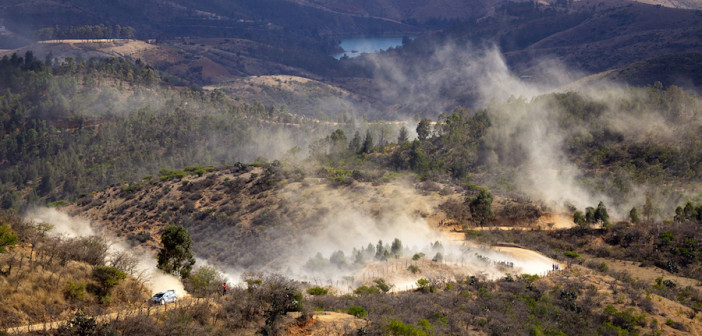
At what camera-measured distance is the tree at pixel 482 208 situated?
5425 centimetres

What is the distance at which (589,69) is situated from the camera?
644 feet

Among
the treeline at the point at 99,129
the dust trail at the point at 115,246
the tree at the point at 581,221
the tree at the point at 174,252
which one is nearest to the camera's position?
the dust trail at the point at 115,246

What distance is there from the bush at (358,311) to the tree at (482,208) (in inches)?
1115

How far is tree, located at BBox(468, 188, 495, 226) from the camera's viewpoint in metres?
54.2

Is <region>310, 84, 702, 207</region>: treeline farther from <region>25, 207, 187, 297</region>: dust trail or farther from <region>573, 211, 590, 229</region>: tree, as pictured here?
<region>25, 207, 187, 297</region>: dust trail

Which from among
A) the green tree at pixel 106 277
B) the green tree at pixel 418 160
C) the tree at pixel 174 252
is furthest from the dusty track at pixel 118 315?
the green tree at pixel 418 160

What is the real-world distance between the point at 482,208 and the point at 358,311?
94.7 feet

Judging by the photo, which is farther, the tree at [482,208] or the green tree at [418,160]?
the green tree at [418,160]

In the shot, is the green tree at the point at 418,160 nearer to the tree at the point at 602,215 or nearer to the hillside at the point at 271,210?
the hillside at the point at 271,210

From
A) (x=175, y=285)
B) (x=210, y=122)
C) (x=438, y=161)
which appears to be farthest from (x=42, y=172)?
(x=175, y=285)

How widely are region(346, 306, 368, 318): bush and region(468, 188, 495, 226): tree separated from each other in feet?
92.9

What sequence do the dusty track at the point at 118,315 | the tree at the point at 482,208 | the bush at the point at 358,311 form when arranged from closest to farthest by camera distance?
the dusty track at the point at 118,315
the bush at the point at 358,311
the tree at the point at 482,208

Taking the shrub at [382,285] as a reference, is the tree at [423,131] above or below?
above

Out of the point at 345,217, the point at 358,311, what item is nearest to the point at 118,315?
the point at 358,311
